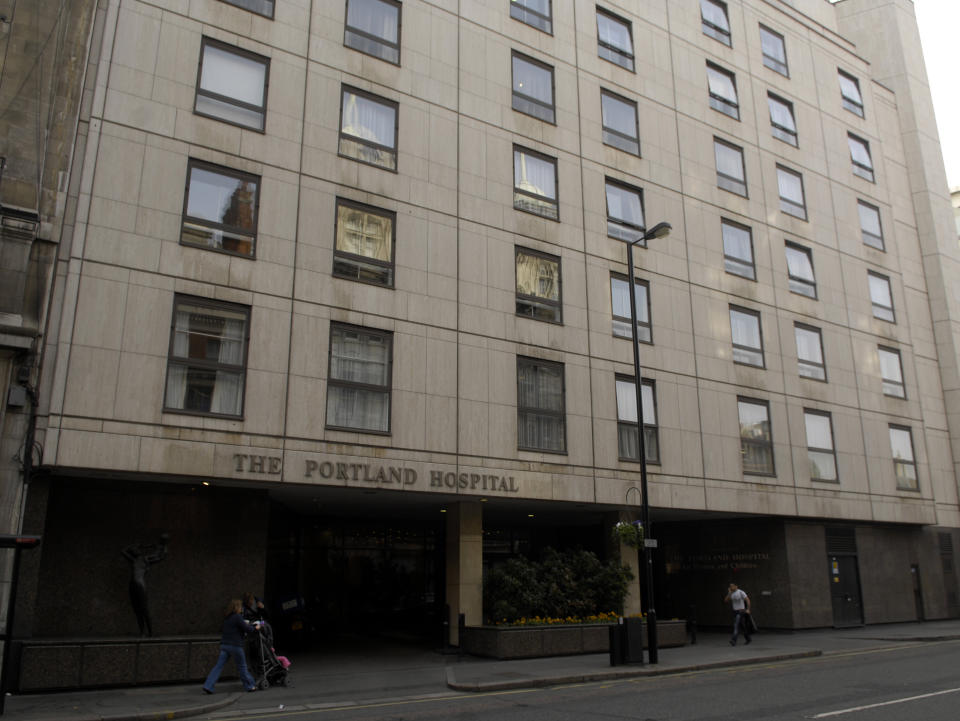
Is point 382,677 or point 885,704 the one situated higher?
point 885,704

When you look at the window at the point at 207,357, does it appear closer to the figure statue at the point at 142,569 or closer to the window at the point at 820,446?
the figure statue at the point at 142,569

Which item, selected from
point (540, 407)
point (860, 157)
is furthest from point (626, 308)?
point (860, 157)

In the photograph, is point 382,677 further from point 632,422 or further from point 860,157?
point 860,157

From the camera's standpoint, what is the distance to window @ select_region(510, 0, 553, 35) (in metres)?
23.1

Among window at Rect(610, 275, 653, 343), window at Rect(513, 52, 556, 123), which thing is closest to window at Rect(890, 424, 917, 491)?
window at Rect(610, 275, 653, 343)

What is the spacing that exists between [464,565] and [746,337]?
1241 cm

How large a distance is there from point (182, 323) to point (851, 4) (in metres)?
36.8

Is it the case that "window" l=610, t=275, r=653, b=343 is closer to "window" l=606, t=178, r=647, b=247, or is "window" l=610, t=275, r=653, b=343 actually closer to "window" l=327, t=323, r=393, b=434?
"window" l=606, t=178, r=647, b=247

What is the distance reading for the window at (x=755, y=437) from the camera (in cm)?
2417

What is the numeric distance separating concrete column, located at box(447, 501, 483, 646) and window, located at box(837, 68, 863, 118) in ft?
81.8

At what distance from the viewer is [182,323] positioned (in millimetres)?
15859

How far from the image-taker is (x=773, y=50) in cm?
3047

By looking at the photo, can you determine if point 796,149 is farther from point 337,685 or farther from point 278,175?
point 337,685

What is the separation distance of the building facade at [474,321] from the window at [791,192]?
121 mm
